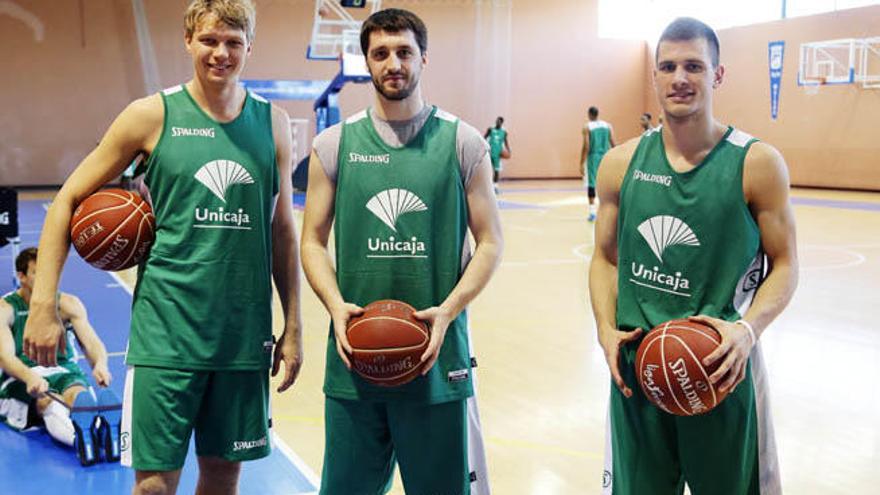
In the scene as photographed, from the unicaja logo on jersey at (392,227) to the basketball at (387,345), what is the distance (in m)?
0.19

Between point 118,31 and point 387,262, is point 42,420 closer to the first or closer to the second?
point 387,262

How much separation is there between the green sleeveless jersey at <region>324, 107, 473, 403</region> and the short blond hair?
47cm

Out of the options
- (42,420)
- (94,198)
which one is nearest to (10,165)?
(42,420)

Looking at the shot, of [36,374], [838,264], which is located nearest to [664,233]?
[36,374]

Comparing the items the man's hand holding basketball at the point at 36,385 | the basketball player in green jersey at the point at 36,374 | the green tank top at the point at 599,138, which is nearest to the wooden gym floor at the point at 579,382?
the basketball player in green jersey at the point at 36,374

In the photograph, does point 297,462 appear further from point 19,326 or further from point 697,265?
point 697,265

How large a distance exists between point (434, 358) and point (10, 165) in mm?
20473

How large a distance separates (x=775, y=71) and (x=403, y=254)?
20840 millimetres

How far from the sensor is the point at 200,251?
2.71m

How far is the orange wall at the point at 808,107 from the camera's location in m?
19.6

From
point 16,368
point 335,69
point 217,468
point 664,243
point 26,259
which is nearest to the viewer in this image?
point 664,243

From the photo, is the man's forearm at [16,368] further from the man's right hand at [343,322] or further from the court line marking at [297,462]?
the man's right hand at [343,322]

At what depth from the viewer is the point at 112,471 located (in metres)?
4.25

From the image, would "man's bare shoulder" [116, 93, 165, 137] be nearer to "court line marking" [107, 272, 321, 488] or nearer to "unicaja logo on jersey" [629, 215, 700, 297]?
"unicaja logo on jersey" [629, 215, 700, 297]
